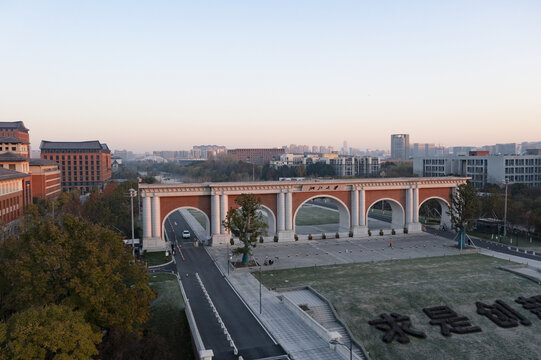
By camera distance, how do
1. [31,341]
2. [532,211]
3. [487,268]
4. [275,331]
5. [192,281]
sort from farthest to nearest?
1. [532,211]
2. [487,268]
3. [192,281]
4. [275,331]
5. [31,341]

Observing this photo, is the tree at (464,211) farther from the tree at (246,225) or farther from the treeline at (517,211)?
the tree at (246,225)

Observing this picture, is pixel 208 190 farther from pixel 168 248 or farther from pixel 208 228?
pixel 168 248

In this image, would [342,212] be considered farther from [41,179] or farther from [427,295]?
[41,179]

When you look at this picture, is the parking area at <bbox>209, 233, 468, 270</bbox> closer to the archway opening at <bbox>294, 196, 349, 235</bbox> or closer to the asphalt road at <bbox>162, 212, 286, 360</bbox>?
the asphalt road at <bbox>162, 212, 286, 360</bbox>

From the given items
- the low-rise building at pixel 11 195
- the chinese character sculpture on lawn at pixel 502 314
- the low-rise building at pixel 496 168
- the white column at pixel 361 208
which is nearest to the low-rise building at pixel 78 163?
the low-rise building at pixel 11 195

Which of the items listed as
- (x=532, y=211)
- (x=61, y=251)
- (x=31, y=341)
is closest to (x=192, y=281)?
(x=61, y=251)

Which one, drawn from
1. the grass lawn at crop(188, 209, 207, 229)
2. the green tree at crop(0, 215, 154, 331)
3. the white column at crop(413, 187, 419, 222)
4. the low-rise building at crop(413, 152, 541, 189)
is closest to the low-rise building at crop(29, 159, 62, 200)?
the grass lawn at crop(188, 209, 207, 229)
